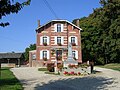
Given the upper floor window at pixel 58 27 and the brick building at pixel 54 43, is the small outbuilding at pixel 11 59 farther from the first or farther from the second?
the upper floor window at pixel 58 27

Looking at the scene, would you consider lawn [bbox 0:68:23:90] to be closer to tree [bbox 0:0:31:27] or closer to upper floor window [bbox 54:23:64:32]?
tree [bbox 0:0:31:27]

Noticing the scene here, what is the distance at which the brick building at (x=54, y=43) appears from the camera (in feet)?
170


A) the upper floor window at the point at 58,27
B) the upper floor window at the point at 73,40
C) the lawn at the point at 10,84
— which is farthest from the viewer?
the upper floor window at the point at 73,40

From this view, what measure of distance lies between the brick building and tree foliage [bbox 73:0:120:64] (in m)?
5.40

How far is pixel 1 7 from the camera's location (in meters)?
11.3

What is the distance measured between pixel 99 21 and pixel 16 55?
2536cm

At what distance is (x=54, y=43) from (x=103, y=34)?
10522 mm

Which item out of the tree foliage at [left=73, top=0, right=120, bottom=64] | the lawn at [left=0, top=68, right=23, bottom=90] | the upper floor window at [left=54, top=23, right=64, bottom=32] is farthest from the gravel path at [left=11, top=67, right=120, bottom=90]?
the upper floor window at [left=54, top=23, right=64, bottom=32]

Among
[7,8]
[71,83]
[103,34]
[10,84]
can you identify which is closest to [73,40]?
[103,34]

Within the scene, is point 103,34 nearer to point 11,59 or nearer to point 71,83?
point 11,59

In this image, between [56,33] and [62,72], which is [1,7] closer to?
[62,72]

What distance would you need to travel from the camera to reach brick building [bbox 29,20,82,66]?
51719 mm

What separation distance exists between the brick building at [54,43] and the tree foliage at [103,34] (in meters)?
5.40

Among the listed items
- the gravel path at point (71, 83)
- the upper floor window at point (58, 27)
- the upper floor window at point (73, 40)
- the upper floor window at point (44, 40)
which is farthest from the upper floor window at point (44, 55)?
the gravel path at point (71, 83)
